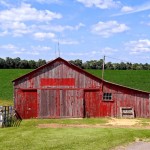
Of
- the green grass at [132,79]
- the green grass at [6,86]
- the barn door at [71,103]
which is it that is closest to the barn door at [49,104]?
the barn door at [71,103]

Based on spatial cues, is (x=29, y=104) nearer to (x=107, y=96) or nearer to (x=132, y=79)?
(x=107, y=96)

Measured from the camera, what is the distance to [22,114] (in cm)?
3394

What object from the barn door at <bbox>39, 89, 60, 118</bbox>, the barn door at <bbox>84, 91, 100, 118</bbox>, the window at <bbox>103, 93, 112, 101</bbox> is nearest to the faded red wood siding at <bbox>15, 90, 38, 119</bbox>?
the barn door at <bbox>39, 89, 60, 118</bbox>

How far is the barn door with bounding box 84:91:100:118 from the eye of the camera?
34438 millimetres

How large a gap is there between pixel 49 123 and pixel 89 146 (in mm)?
12384

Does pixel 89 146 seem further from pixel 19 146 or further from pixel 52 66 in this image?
pixel 52 66

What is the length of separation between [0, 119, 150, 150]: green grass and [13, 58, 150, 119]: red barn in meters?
9.36

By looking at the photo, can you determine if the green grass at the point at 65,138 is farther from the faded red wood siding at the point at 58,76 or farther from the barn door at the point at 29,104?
the faded red wood siding at the point at 58,76

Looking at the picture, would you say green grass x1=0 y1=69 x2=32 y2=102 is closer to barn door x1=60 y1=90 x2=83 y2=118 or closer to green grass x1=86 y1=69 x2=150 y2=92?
green grass x1=86 y1=69 x2=150 y2=92

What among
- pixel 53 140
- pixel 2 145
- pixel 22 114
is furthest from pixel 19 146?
pixel 22 114

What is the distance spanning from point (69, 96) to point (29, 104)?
3716 mm

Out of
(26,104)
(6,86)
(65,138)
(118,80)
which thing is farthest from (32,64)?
(65,138)

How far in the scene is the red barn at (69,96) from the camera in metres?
34.0

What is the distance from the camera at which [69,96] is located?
1348 inches
